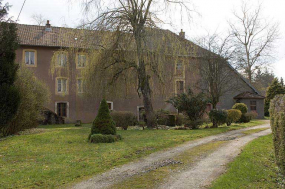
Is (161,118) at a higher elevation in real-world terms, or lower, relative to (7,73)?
lower

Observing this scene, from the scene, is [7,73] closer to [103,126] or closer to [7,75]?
[7,75]

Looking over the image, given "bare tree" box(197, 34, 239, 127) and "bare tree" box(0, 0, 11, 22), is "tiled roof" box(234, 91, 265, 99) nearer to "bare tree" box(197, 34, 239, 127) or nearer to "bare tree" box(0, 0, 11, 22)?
"bare tree" box(197, 34, 239, 127)

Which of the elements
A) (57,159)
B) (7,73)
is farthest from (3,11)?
(57,159)

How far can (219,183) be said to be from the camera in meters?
4.77

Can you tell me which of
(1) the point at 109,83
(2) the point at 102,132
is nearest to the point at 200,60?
(1) the point at 109,83

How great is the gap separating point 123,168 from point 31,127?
1118 cm

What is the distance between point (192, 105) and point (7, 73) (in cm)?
1012

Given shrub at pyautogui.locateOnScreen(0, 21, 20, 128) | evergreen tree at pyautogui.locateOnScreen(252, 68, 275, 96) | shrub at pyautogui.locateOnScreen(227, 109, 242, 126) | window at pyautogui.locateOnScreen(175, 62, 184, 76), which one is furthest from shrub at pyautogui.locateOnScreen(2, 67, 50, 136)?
evergreen tree at pyautogui.locateOnScreen(252, 68, 275, 96)

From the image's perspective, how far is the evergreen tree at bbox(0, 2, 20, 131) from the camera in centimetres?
1180

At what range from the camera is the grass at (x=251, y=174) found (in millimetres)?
4762

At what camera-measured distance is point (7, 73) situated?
1212cm

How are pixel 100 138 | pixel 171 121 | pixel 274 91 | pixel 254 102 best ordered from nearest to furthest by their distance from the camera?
pixel 100 138 → pixel 171 121 → pixel 254 102 → pixel 274 91

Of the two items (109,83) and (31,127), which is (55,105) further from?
(109,83)

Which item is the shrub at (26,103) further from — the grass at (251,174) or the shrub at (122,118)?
the grass at (251,174)
